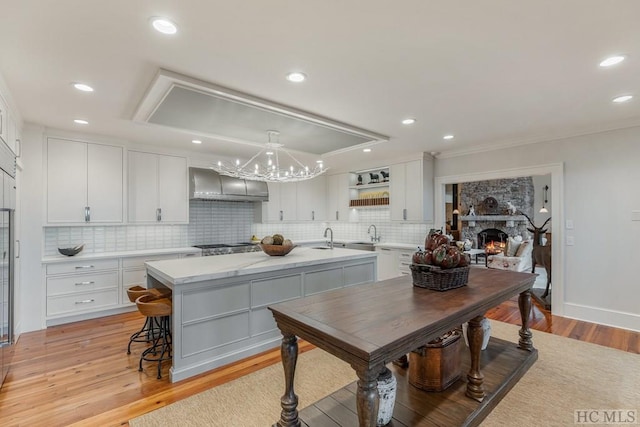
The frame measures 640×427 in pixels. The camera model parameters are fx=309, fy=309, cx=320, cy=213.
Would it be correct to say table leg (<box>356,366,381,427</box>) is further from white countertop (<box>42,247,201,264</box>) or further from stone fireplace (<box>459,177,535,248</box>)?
stone fireplace (<box>459,177,535,248</box>)

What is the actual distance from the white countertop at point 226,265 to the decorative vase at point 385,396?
164 cm

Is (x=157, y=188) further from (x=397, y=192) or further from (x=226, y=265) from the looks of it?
(x=397, y=192)

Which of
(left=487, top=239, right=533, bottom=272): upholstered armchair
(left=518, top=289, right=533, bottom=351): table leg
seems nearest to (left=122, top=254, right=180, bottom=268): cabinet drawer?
(left=518, top=289, right=533, bottom=351): table leg

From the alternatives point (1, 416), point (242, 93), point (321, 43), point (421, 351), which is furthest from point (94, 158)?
point (421, 351)

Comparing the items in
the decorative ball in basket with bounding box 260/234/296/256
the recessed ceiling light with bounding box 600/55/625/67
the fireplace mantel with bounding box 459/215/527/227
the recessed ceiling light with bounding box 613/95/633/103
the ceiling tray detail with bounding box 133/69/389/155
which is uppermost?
the recessed ceiling light with bounding box 600/55/625/67

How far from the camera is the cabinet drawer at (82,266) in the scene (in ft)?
12.8

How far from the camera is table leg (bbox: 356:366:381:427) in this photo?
1.30 m

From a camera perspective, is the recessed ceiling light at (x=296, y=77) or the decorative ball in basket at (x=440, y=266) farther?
the recessed ceiling light at (x=296, y=77)

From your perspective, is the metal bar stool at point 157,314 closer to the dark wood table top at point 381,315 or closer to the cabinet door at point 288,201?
the dark wood table top at point 381,315

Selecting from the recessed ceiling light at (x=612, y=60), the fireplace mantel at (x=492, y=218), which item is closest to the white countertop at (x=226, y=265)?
the recessed ceiling light at (x=612, y=60)

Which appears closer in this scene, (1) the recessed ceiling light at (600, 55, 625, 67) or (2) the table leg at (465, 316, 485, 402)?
(2) the table leg at (465, 316, 485, 402)

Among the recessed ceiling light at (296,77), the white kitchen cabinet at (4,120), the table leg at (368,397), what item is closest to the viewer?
the table leg at (368,397)

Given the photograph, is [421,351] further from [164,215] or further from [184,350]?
[164,215]

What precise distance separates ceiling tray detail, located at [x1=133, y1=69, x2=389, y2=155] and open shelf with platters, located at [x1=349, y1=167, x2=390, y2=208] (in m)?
1.93
